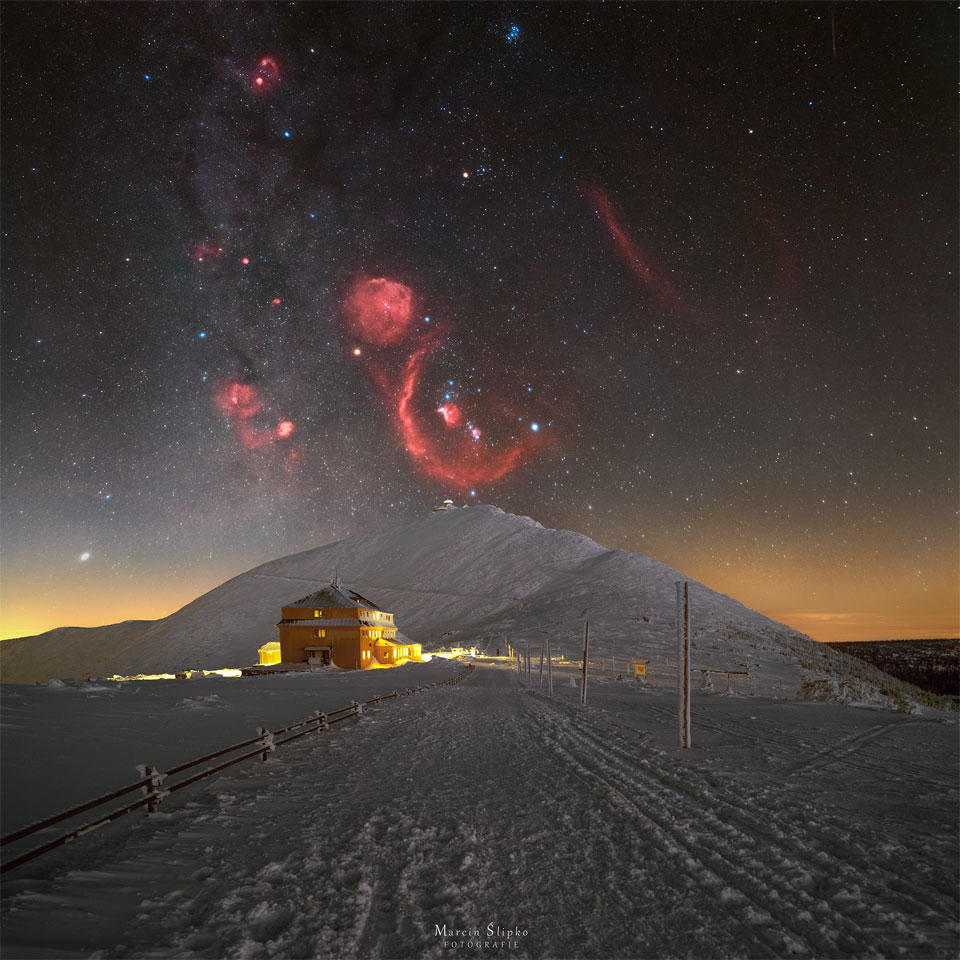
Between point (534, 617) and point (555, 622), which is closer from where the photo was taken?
point (555, 622)

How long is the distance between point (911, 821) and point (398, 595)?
19084 cm

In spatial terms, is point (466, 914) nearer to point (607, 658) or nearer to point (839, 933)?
point (839, 933)

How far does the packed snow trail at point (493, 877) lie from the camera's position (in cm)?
502

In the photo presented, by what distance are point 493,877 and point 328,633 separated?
212ft

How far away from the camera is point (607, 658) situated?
75.2 m

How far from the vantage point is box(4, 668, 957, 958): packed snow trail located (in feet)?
16.5

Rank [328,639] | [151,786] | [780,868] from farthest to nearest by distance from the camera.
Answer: [328,639] → [151,786] → [780,868]

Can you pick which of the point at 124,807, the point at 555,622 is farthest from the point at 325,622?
the point at 124,807

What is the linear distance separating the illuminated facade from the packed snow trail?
5829cm

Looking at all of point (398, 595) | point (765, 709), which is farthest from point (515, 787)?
point (398, 595)

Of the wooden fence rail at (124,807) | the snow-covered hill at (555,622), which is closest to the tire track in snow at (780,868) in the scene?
the wooden fence rail at (124,807)

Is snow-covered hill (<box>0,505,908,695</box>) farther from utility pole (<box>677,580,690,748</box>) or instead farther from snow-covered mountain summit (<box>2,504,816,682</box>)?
utility pole (<box>677,580,690,748</box>)

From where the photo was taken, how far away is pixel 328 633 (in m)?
66.6

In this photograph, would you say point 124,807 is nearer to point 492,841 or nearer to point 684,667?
point 492,841
